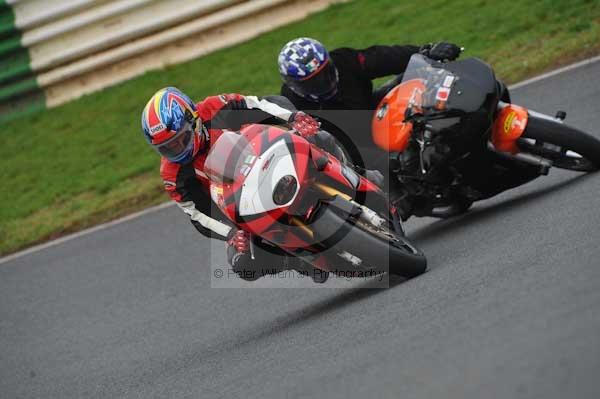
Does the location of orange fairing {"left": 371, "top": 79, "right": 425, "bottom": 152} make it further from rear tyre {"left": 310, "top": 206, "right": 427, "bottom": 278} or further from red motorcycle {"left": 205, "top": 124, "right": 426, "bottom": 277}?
rear tyre {"left": 310, "top": 206, "right": 427, "bottom": 278}

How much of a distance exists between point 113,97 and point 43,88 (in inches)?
35.5

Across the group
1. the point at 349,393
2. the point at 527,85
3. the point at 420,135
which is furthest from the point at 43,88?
the point at 349,393

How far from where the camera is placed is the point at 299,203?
584 centimetres

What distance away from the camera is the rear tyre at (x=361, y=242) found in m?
5.88

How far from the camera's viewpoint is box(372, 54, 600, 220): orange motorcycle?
22.1ft

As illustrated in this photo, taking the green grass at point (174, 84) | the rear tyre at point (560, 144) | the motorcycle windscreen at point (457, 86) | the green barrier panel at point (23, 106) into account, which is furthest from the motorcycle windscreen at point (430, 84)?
the green barrier panel at point (23, 106)

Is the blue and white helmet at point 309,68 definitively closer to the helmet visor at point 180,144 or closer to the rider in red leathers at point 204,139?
the rider in red leathers at point 204,139

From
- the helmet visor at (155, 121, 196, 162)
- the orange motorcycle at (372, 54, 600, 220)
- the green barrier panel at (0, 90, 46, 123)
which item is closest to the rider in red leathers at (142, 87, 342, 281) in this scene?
the helmet visor at (155, 121, 196, 162)

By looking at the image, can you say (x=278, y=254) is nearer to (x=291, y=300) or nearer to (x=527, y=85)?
(x=291, y=300)

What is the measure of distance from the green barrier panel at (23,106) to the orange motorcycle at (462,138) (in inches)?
320

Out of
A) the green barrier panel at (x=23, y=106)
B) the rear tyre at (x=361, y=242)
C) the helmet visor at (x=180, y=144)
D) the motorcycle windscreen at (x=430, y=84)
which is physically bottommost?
the green barrier panel at (x=23, y=106)

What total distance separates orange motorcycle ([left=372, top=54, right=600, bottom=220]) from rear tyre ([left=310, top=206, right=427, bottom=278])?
980 mm

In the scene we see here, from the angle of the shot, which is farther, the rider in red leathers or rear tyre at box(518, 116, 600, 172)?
rear tyre at box(518, 116, 600, 172)

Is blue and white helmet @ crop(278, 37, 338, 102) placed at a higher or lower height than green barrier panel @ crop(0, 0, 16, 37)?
higher
